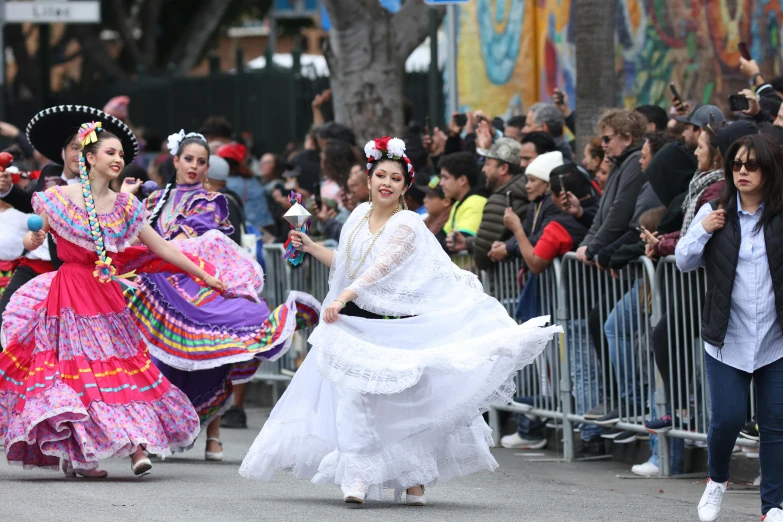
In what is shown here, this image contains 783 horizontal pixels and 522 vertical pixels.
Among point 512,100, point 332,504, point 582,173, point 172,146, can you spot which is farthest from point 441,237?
point 512,100

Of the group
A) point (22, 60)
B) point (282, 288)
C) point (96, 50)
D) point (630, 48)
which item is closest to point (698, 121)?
point (282, 288)

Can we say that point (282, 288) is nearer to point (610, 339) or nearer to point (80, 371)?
point (610, 339)

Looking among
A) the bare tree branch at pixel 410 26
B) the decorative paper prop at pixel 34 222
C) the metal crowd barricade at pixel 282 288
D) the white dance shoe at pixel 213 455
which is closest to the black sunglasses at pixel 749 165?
the decorative paper prop at pixel 34 222

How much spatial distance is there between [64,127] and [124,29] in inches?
1057

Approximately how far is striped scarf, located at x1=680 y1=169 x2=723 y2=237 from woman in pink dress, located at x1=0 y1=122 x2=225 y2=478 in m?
3.04

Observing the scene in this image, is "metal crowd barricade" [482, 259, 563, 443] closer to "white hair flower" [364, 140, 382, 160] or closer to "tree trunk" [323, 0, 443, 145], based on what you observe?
"white hair flower" [364, 140, 382, 160]

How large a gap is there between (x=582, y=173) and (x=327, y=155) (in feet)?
10.7

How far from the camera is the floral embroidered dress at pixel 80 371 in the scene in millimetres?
8984

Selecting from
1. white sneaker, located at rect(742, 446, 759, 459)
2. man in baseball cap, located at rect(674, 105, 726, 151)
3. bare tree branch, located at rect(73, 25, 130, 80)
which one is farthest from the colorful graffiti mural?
bare tree branch, located at rect(73, 25, 130, 80)

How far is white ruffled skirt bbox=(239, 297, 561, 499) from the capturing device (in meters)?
8.24

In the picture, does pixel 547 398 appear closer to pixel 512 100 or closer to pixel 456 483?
pixel 456 483

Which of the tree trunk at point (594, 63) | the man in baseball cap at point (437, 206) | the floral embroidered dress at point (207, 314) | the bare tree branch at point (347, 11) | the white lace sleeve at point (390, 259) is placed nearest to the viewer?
the white lace sleeve at point (390, 259)

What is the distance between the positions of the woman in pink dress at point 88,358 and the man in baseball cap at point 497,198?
2645 mm

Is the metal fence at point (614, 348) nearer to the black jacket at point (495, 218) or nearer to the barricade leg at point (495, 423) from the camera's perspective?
the barricade leg at point (495, 423)
